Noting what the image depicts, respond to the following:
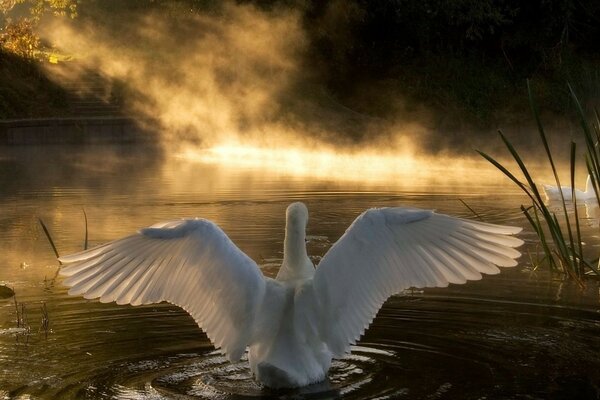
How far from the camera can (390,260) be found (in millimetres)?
6762

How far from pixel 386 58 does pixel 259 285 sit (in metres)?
27.4

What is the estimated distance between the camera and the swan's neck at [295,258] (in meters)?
6.76

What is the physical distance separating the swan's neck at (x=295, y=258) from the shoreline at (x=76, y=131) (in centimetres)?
1867

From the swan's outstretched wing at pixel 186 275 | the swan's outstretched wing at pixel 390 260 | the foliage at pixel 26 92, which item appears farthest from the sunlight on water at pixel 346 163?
the swan's outstretched wing at pixel 186 275

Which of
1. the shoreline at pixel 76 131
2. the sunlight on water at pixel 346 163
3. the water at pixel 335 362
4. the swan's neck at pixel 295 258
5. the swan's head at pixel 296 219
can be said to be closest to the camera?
the water at pixel 335 362

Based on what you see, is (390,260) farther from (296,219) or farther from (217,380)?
(217,380)

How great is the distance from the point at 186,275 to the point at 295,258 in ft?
2.13

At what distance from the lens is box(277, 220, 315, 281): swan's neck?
6762 mm

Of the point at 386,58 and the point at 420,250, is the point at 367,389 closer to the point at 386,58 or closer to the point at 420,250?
the point at 420,250

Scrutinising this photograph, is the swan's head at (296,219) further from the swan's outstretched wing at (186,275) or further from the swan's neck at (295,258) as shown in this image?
the swan's outstretched wing at (186,275)

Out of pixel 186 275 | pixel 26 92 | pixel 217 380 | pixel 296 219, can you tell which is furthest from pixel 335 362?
pixel 26 92

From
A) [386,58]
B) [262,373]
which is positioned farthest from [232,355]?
[386,58]

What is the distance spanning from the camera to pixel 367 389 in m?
6.59

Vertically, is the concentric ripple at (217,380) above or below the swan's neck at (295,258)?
below
